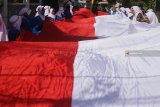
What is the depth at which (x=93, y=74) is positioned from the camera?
3.80m

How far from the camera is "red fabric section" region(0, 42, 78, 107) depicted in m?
3.69

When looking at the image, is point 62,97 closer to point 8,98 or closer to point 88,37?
point 8,98

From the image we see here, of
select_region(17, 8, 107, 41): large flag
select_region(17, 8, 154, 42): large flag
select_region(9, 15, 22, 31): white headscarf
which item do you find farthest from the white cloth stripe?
select_region(17, 8, 154, 42): large flag

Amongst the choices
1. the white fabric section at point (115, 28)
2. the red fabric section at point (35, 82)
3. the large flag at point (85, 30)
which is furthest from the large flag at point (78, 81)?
the white fabric section at point (115, 28)

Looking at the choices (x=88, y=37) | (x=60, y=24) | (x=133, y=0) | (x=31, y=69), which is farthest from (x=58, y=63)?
(x=133, y=0)

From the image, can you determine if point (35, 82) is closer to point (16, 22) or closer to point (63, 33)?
point (16, 22)

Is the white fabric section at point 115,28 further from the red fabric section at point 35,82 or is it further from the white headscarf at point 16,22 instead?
the red fabric section at point 35,82

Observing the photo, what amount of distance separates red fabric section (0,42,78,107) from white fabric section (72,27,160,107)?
0.32 feet

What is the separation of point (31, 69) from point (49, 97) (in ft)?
1.02

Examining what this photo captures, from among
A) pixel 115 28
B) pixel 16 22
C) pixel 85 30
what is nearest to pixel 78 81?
pixel 16 22

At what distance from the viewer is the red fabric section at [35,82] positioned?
369 cm

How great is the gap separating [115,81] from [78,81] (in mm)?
316

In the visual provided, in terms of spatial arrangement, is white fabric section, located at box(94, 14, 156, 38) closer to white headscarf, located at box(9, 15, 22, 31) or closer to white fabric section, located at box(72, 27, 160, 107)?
white headscarf, located at box(9, 15, 22, 31)

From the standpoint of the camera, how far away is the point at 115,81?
3.80m
